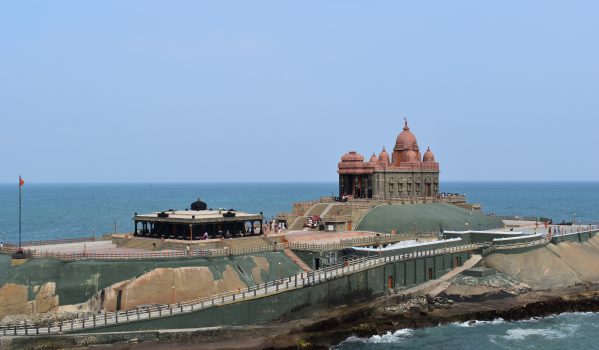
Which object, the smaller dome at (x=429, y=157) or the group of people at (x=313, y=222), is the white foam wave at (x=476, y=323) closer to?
the group of people at (x=313, y=222)

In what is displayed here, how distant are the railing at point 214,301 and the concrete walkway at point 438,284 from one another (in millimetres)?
3343

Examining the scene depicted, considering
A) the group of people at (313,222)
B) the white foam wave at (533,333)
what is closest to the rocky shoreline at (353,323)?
the white foam wave at (533,333)

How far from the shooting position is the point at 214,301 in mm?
57281

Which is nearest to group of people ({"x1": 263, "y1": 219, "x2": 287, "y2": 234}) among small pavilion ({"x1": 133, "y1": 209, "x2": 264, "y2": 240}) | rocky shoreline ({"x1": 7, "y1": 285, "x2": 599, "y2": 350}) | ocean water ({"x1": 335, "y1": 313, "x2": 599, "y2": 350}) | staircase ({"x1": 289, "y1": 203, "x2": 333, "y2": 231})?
staircase ({"x1": 289, "y1": 203, "x2": 333, "y2": 231})

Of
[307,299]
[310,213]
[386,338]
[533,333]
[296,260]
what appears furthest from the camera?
[310,213]

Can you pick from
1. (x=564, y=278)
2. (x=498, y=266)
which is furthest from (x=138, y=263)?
(x=564, y=278)

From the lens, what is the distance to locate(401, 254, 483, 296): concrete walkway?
71688 millimetres

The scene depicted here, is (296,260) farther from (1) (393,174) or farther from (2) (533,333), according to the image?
(1) (393,174)

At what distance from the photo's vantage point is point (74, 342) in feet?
163

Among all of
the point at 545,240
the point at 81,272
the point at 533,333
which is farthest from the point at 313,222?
the point at 81,272

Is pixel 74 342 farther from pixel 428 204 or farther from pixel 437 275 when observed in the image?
pixel 428 204

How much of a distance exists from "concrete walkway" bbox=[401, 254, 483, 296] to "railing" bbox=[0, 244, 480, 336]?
3.34 meters

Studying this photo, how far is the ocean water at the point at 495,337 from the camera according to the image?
56438mm

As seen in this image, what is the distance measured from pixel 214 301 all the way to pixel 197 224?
40.0 feet
